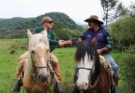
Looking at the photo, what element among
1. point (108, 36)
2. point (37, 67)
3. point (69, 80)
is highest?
point (108, 36)

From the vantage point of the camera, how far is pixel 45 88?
30.4ft

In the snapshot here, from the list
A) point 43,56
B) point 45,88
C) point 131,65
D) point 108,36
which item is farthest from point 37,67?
point 131,65

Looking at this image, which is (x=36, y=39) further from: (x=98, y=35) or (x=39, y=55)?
(x=98, y=35)

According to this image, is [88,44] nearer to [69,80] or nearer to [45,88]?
[45,88]

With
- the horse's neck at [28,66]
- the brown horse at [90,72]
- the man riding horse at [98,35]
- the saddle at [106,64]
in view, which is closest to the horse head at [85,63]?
the brown horse at [90,72]

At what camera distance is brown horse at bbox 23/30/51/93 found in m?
8.36

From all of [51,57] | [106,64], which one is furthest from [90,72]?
[51,57]

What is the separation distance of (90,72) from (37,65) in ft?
3.63

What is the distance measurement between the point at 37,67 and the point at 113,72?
192 cm

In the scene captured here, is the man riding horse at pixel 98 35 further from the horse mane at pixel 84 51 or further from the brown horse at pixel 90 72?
the horse mane at pixel 84 51

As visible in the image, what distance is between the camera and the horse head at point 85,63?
7809mm

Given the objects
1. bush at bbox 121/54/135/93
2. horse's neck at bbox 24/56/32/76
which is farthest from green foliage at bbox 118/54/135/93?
horse's neck at bbox 24/56/32/76

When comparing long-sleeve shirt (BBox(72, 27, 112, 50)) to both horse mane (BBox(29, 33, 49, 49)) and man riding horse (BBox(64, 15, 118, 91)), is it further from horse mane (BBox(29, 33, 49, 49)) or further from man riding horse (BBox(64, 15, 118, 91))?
horse mane (BBox(29, 33, 49, 49))

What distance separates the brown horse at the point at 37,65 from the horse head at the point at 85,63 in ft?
2.35
